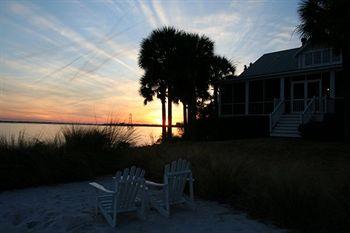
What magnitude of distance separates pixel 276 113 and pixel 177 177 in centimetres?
1592

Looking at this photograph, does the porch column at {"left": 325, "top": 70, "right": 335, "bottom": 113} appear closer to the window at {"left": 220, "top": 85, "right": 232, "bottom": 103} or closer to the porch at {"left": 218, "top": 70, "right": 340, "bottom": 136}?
the porch at {"left": 218, "top": 70, "right": 340, "bottom": 136}

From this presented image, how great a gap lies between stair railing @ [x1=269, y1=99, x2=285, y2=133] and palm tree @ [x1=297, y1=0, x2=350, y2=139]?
5.00 metres

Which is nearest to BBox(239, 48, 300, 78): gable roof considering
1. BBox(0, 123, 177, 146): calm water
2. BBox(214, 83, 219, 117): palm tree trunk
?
BBox(214, 83, 219, 117): palm tree trunk

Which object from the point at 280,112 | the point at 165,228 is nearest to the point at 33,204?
the point at 165,228

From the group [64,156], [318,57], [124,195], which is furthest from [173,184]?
[318,57]

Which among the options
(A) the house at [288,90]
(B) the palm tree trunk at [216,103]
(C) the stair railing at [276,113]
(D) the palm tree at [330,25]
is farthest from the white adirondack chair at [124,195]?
(B) the palm tree trunk at [216,103]

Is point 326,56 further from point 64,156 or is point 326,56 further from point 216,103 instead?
point 64,156

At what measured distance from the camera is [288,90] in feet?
78.0

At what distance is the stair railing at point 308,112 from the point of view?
19016 millimetres

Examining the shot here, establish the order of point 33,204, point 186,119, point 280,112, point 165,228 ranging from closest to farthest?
point 165,228 < point 33,204 < point 280,112 < point 186,119

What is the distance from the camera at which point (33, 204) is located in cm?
713

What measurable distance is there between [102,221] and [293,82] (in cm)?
1947

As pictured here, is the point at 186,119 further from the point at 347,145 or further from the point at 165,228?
the point at 165,228

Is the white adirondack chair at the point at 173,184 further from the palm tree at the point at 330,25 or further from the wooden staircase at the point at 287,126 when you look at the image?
the wooden staircase at the point at 287,126
